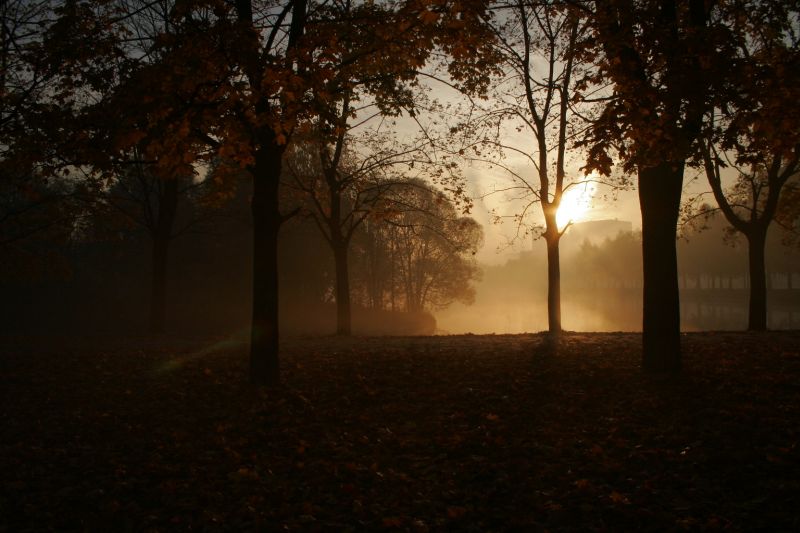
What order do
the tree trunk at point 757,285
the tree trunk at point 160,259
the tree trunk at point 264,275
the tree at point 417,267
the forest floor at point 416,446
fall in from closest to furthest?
the forest floor at point 416,446 → the tree trunk at point 264,275 → the tree trunk at point 757,285 → the tree trunk at point 160,259 → the tree at point 417,267

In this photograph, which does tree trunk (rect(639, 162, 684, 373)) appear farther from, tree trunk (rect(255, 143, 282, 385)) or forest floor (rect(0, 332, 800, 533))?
tree trunk (rect(255, 143, 282, 385))

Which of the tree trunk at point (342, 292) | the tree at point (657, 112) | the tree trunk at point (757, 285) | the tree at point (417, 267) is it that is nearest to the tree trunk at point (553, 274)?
the tree trunk at point (757, 285)

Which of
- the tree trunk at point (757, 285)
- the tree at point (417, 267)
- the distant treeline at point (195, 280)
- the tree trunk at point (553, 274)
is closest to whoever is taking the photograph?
the tree trunk at point (757, 285)

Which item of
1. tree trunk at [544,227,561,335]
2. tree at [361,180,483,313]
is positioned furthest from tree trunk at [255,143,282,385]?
tree at [361,180,483,313]

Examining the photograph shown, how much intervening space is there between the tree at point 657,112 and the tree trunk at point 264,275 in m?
5.62

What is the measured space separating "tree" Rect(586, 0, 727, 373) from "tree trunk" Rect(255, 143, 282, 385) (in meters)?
5.62

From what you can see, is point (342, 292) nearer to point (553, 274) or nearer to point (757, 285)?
point (553, 274)

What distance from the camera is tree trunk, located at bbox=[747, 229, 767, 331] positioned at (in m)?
18.8

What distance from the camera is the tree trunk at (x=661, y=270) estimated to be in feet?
32.4

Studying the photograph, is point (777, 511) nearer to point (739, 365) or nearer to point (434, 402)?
point (434, 402)

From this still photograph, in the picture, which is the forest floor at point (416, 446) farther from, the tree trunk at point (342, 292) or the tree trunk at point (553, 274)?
the tree trunk at point (342, 292)

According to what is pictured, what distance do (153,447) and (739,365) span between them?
972 centimetres

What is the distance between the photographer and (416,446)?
7.42m

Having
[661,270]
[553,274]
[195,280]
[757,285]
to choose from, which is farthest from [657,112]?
[195,280]
